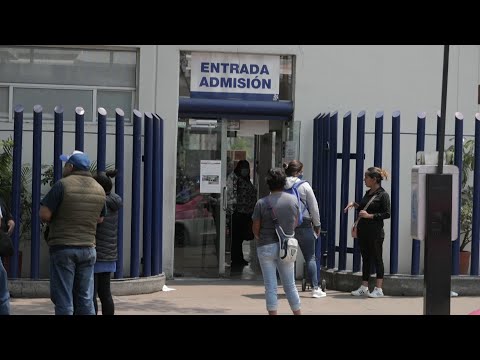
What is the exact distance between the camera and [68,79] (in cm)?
1182

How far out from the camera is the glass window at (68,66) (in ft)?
38.6

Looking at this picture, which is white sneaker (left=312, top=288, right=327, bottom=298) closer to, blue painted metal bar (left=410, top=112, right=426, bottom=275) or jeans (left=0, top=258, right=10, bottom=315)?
blue painted metal bar (left=410, top=112, right=426, bottom=275)

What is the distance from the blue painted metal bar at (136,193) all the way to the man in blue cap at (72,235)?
301cm

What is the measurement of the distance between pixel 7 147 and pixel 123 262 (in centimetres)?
223

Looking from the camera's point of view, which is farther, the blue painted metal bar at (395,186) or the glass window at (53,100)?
the glass window at (53,100)

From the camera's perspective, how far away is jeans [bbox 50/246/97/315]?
24.6 feet

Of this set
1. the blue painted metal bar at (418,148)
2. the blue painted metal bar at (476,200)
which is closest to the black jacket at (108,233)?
the blue painted metal bar at (418,148)

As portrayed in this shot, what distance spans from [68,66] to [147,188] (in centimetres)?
237

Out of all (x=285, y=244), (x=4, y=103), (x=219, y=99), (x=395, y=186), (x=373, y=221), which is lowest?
(x=285, y=244)

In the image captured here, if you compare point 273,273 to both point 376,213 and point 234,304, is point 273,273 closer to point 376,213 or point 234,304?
point 234,304

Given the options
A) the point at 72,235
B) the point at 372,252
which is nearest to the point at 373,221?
the point at 372,252

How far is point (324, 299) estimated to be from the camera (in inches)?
418

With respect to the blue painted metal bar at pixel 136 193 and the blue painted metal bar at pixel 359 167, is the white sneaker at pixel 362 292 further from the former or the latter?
the blue painted metal bar at pixel 136 193

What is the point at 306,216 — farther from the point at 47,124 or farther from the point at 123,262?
the point at 47,124
